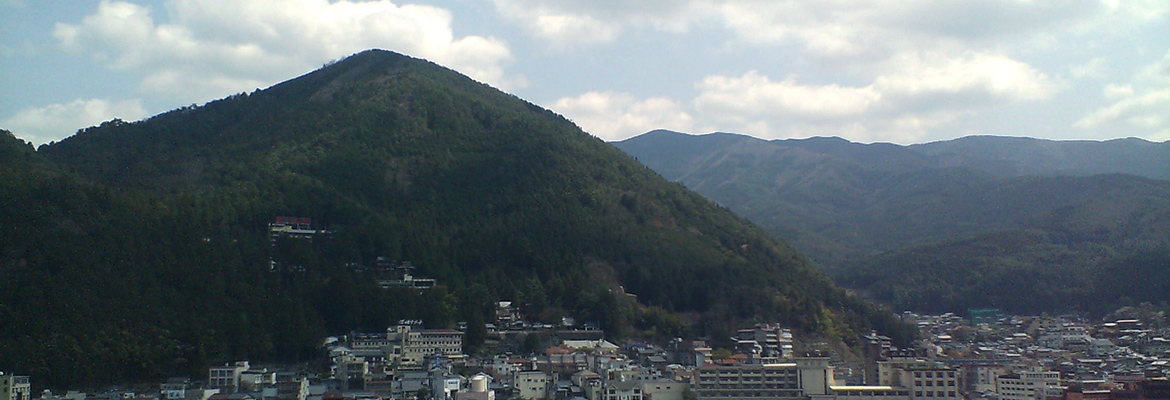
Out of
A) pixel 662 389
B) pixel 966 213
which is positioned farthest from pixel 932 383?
pixel 966 213

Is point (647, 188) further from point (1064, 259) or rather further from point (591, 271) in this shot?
point (1064, 259)

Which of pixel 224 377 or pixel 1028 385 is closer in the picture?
pixel 224 377

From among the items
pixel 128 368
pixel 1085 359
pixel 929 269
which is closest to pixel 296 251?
pixel 128 368

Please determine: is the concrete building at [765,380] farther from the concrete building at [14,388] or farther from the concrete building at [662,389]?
the concrete building at [14,388]

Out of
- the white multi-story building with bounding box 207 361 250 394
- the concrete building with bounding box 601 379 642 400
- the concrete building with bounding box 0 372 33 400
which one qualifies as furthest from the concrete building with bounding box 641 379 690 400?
the concrete building with bounding box 0 372 33 400

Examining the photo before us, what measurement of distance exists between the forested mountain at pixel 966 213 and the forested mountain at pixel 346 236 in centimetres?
1932

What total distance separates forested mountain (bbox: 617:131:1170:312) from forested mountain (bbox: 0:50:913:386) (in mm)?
19324

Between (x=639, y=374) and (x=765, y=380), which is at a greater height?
(x=639, y=374)

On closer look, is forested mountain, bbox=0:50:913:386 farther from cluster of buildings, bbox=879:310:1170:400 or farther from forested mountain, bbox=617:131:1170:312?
forested mountain, bbox=617:131:1170:312

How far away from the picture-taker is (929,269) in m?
83.8

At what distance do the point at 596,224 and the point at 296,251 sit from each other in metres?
17.2

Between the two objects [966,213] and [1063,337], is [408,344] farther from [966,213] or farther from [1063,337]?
[966,213]

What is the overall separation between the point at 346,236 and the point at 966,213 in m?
81.5

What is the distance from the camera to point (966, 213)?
118 meters
